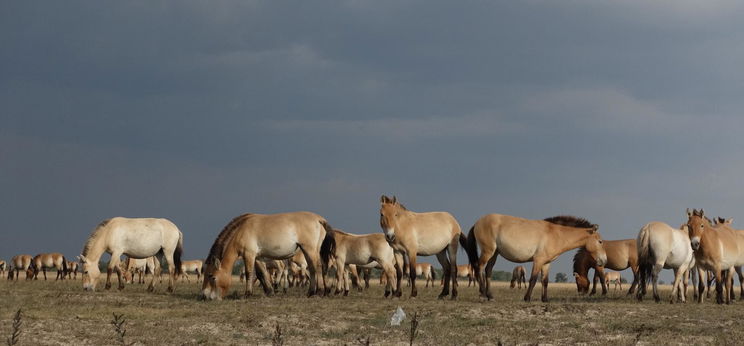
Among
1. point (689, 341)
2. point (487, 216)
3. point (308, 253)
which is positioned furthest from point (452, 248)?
point (689, 341)

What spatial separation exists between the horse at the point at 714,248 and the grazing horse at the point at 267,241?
10.6 m

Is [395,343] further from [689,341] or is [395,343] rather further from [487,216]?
[487,216]

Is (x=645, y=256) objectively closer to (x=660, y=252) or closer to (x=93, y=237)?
(x=660, y=252)

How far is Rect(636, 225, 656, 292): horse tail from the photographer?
2272 centimetres

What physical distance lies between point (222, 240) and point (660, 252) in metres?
12.4

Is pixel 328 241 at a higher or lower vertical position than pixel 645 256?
higher

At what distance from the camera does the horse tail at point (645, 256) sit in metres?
22.7

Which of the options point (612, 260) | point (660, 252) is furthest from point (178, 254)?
point (612, 260)

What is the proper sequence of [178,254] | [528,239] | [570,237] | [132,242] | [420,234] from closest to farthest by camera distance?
1. [528,239]
2. [570,237]
3. [420,234]
4. [132,242]
5. [178,254]

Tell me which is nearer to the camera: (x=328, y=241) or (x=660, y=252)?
(x=328, y=241)

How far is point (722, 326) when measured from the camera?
50.8 feet

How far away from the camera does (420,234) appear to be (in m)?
22.3

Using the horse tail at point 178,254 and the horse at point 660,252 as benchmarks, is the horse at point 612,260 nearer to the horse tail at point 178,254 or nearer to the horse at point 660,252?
the horse at point 660,252

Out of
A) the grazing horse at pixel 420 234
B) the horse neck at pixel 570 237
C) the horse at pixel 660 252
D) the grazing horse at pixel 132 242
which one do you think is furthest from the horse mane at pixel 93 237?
the horse at pixel 660 252
